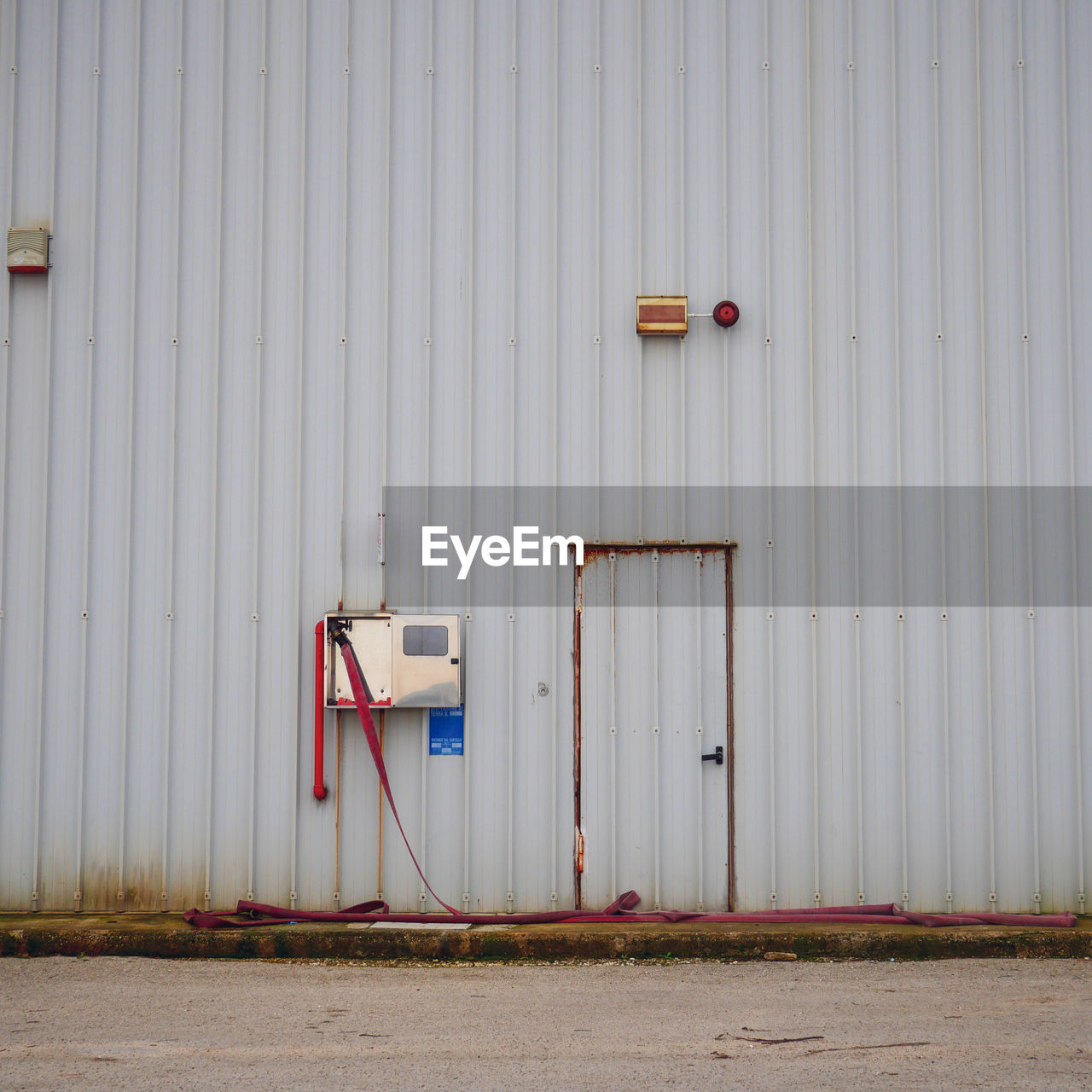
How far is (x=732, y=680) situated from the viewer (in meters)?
7.31

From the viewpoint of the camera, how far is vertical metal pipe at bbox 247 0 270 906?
286 inches

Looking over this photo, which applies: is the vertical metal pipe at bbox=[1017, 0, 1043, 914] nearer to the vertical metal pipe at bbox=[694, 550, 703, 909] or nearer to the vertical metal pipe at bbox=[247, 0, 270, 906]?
the vertical metal pipe at bbox=[694, 550, 703, 909]

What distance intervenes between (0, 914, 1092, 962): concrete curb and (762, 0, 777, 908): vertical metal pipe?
25.8 inches

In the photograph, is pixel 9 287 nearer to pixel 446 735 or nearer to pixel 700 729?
pixel 446 735

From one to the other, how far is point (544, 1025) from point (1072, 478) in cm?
497

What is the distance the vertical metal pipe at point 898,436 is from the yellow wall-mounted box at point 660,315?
1474 mm

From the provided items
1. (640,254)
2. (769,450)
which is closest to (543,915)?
(769,450)

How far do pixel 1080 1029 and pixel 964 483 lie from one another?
3.49 metres

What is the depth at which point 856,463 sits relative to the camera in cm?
738

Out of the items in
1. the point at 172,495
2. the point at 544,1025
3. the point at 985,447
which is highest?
the point at 985,447

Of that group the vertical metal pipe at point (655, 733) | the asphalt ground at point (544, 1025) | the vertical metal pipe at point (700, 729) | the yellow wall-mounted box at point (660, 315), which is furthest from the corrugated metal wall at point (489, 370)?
the asphalt ground at point (544, 1025)

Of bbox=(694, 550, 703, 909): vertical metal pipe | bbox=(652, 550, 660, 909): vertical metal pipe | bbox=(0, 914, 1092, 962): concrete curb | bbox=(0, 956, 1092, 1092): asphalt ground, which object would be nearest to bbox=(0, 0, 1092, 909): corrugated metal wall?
bbox=(694, 550, 703, 909): vertical metal pipe

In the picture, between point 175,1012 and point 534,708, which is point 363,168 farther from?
point 175,1012

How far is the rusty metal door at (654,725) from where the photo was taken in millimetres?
7207
